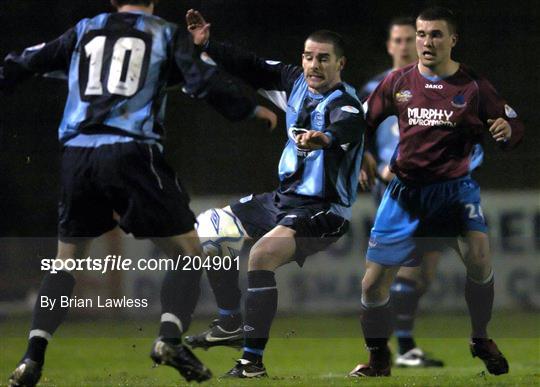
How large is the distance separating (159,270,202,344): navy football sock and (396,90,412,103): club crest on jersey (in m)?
1.66

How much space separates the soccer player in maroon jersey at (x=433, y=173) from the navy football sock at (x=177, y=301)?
1.24m

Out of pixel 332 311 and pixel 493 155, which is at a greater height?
pixel 493 155

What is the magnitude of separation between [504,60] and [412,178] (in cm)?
116

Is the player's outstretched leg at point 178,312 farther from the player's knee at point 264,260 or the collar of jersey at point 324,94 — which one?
the collar of jersey at point 324,94

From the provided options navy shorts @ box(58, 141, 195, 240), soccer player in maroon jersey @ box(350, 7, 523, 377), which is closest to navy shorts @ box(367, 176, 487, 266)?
soccer player in maroon jersey @ box(350, 7, 523, 377)

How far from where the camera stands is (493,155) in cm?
743

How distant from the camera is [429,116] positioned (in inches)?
260

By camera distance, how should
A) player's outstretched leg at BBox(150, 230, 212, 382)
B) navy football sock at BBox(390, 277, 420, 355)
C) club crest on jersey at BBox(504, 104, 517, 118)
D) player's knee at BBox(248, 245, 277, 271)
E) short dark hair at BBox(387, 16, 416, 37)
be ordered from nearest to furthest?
player's outstretched leg at BBox(150, 230, 212, 382) → player's knee at BBox(248, 245, 277, 271) → club crest on jersey at BBox(504, 104, 517, 118) → short dark hair at BBox(387, 16, 416, 37) → navy football sock at BBox(390, 277, 420, 355)

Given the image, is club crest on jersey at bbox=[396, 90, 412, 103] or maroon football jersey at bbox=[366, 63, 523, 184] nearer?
maroon football jersey at bbox=[366, 63, 523, 184]

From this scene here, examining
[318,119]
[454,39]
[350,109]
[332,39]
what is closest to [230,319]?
[318,119]

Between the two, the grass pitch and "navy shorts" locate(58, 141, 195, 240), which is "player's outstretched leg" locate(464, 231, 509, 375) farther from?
"navy shorts" locate(58, 141, 195, 240)

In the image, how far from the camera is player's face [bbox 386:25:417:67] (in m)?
7.42

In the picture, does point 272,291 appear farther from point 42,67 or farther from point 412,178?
point 42,67

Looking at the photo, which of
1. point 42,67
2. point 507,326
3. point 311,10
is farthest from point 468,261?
point 42,67
